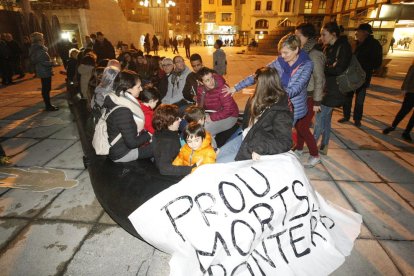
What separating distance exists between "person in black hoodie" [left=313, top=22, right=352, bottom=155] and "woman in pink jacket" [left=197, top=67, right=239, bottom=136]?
1637 mm

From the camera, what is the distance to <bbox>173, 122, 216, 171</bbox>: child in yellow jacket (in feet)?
8.96

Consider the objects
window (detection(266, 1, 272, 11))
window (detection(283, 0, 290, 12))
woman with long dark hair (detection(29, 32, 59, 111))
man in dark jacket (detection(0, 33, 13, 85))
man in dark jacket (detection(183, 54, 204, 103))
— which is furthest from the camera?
window (detection(266, 1, 272, 11))

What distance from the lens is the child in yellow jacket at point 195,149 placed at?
2732 millimetres

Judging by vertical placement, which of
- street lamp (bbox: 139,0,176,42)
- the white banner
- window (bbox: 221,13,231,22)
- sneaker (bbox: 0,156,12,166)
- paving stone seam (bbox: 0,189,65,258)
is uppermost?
window (bbox: 221,13,231,22)

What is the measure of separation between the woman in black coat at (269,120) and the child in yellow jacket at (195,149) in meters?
0.47

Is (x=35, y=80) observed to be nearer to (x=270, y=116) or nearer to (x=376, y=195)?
(x=270, y=116)

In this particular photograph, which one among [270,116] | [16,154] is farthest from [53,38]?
[270,116]

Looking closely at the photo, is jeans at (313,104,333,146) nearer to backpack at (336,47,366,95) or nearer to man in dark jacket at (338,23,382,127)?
backpack at (336,47,366,95)

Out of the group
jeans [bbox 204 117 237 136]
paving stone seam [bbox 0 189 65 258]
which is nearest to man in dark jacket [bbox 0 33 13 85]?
paving stone seam [bbox 0 189 65 258]

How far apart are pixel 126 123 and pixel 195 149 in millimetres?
839

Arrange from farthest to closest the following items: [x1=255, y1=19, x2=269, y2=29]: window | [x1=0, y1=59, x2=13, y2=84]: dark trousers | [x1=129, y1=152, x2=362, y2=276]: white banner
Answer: [x1=255, y1=19, x2=269, y2=29]: window → [x1=0, y1=59, x2=13, y2=84]: dark trousers → [x1=129, y1=152, x2=362, y2=276]: white banner

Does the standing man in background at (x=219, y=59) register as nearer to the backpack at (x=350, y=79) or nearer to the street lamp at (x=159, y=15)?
the backpack at (x=350, y=79)

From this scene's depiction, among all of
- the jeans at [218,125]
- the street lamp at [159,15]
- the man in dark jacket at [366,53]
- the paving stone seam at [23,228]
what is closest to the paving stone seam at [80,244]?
the paving stone seam at [23,228]

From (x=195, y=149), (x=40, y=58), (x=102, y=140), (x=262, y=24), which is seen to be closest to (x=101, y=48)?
(x=40, y=58)
